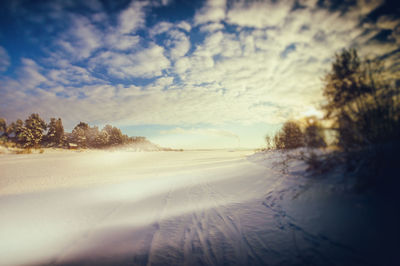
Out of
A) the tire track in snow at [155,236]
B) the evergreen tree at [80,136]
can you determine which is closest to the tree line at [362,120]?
the tire track in snow at [155,236]

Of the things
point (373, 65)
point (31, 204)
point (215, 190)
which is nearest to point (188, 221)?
point (215, 190)

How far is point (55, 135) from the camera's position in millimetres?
31891

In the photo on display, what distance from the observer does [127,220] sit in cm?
386

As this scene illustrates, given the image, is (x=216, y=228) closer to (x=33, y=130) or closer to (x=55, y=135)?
(x=33, y=130)

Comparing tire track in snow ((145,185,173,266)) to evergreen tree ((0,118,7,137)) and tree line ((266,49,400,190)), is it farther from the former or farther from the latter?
evergreen tree ((0,118,7,137))

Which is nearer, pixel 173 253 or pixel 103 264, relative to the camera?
pixel 103 264

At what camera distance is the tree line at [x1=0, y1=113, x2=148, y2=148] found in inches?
1035

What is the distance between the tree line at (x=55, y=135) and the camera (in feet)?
86.3

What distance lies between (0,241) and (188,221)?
358 cm

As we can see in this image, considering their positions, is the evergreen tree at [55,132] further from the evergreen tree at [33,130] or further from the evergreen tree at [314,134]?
the evergreen tree at [314,134]

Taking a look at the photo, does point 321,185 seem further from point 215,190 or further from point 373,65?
point 215,190

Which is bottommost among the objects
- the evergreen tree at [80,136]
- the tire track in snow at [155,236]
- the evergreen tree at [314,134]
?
the tire track in snow at [155,236]

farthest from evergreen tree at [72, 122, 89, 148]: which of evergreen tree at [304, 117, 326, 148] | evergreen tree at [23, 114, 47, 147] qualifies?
evergreen tree at [304, 117, 326, 148]

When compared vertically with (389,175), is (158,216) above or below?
below
